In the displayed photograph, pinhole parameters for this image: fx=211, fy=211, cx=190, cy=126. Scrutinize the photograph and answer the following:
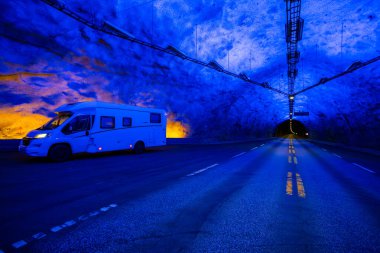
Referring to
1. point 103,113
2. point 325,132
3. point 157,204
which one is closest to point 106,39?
point 103,113

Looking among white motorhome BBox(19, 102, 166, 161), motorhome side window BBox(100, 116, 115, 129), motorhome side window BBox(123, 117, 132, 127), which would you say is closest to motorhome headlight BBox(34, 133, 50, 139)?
white motorhome BBox(19, 102, 166, 161)

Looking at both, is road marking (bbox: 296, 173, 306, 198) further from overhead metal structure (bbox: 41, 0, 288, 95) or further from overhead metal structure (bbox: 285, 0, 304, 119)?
overhead metal structure (bbox: 41, 0, 288, 95)

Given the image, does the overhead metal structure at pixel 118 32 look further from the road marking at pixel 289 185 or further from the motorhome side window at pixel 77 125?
the road marking at pixel 289 185

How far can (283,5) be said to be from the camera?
14711mm

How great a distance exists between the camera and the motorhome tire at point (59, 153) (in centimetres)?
1026

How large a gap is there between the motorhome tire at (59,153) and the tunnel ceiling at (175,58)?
627 cm

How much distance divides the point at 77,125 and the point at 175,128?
42.4 ft

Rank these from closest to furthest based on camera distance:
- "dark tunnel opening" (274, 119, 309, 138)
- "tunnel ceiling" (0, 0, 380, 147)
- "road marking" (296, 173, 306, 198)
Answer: "road marking" (296, 173, 306, 198)
"tunnel ceiling" (0, 0, 380, 147)
"dark tunnel opening" (274, 119, 309, 138)

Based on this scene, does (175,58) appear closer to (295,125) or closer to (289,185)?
(289,185)

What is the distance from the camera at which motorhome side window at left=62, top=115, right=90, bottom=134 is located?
431 inches

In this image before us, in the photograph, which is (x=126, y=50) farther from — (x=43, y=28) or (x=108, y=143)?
(x=108, y=143)

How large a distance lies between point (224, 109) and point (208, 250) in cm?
2612

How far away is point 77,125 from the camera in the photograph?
11.4 m

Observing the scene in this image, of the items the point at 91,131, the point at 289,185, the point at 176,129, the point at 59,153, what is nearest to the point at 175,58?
the point at 176,129
